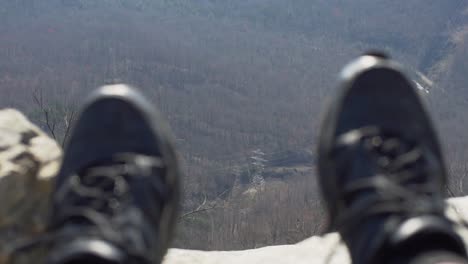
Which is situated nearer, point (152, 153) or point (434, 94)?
point (152, 153)

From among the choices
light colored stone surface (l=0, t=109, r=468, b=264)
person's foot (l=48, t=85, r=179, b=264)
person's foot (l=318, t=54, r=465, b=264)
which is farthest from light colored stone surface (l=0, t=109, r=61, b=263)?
person's foot (l=318, t=54, r=465, b=264)

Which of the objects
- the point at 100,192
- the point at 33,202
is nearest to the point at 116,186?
the point at 100,192

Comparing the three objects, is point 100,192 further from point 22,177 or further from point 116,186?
point 22,177

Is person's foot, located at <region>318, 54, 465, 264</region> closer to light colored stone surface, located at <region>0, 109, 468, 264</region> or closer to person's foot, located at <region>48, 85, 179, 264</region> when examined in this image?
light colored stone surface, located at <region>0, 109, 468, 264</region>

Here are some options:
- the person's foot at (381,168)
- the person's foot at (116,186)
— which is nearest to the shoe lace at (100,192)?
the person's foot at (116,186)

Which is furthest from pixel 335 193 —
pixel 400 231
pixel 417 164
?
pixel 400 231

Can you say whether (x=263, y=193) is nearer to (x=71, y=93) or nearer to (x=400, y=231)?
(x=71, y=93)

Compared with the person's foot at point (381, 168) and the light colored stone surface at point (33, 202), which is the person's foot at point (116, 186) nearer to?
the light colored stone surface at point (33, 202)
